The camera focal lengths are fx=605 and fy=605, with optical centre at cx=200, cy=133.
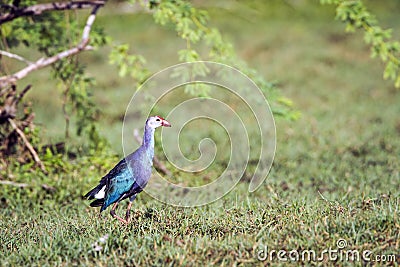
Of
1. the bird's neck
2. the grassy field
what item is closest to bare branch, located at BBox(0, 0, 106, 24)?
the grassy field

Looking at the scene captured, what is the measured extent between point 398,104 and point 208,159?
17.5ft

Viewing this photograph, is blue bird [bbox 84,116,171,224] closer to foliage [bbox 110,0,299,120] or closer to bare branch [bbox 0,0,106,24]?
foliage [bbox 110,0,299,120]

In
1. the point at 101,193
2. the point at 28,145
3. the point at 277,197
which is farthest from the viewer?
the point at 28,145

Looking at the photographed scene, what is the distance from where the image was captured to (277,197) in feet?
17.9

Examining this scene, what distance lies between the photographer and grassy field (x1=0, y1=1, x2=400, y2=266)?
3.99 metres

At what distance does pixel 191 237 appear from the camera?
167 inches

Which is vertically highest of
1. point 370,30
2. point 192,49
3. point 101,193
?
point 370,30

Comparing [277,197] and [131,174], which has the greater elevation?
[131,174]

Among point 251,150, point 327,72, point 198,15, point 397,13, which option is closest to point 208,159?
point 251,150

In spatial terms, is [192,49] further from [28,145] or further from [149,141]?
[149,141]

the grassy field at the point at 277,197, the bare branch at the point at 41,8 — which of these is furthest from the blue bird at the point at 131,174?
the bare branch at the point at 41,8

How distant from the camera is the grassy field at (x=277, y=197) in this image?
399 cm

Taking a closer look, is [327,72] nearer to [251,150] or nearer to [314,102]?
[314,102]

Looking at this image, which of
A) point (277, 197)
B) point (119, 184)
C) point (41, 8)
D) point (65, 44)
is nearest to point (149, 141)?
point (119, 184)
